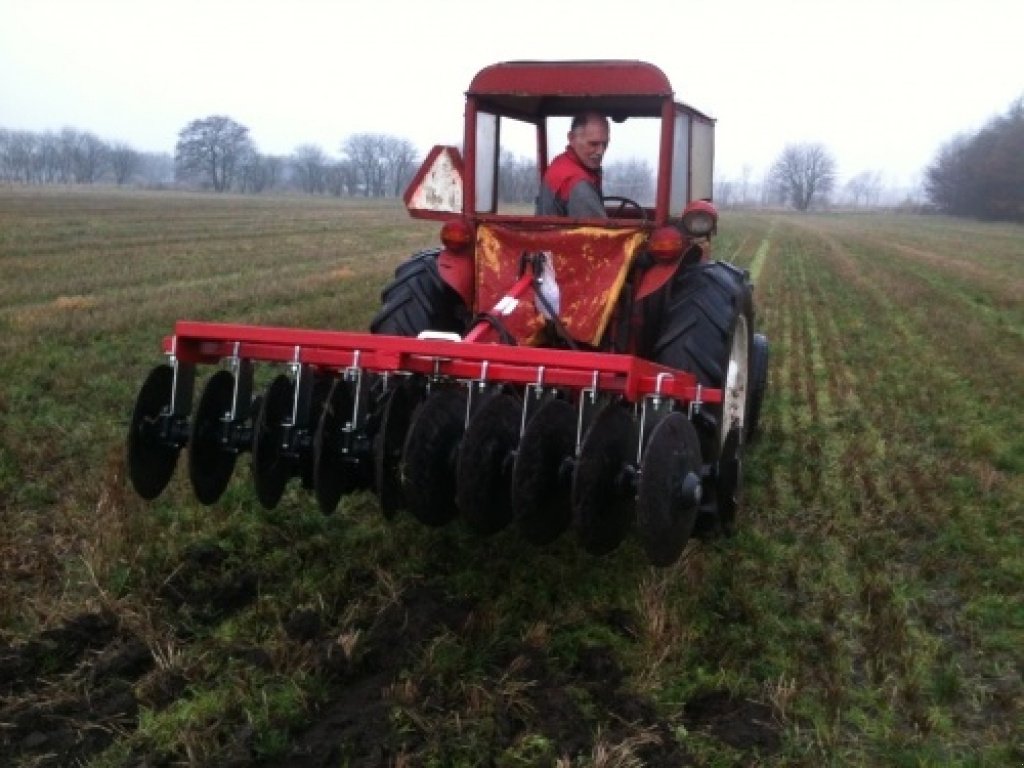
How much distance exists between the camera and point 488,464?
316 cm

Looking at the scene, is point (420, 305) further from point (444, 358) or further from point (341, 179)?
point (341, 179)

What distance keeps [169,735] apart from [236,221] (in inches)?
1203

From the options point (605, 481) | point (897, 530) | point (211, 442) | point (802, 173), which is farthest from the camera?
point (802, 173)

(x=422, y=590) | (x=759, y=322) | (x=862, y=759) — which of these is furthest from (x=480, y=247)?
(x=759, y=322)

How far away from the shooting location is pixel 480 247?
167 inches

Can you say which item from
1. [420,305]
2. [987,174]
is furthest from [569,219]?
[987,174]

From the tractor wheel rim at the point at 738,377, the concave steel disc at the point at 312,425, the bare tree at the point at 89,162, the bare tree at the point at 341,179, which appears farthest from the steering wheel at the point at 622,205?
the bare tree at the point at 89,162

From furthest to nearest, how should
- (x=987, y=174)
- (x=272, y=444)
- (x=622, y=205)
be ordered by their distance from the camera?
1. (x=987, y=174)
2. (x=622, y=205)
3. (x=272, y=444)

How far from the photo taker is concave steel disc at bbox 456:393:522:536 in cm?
314

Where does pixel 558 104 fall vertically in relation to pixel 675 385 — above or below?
above

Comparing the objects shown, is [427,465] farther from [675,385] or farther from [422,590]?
[675,385]

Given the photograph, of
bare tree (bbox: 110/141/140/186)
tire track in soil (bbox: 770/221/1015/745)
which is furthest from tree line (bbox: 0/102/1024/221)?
tire track in soil (bbox: 770/221/1015/745)

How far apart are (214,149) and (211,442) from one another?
10239 cm

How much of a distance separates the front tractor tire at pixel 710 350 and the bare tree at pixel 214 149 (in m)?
99.8
